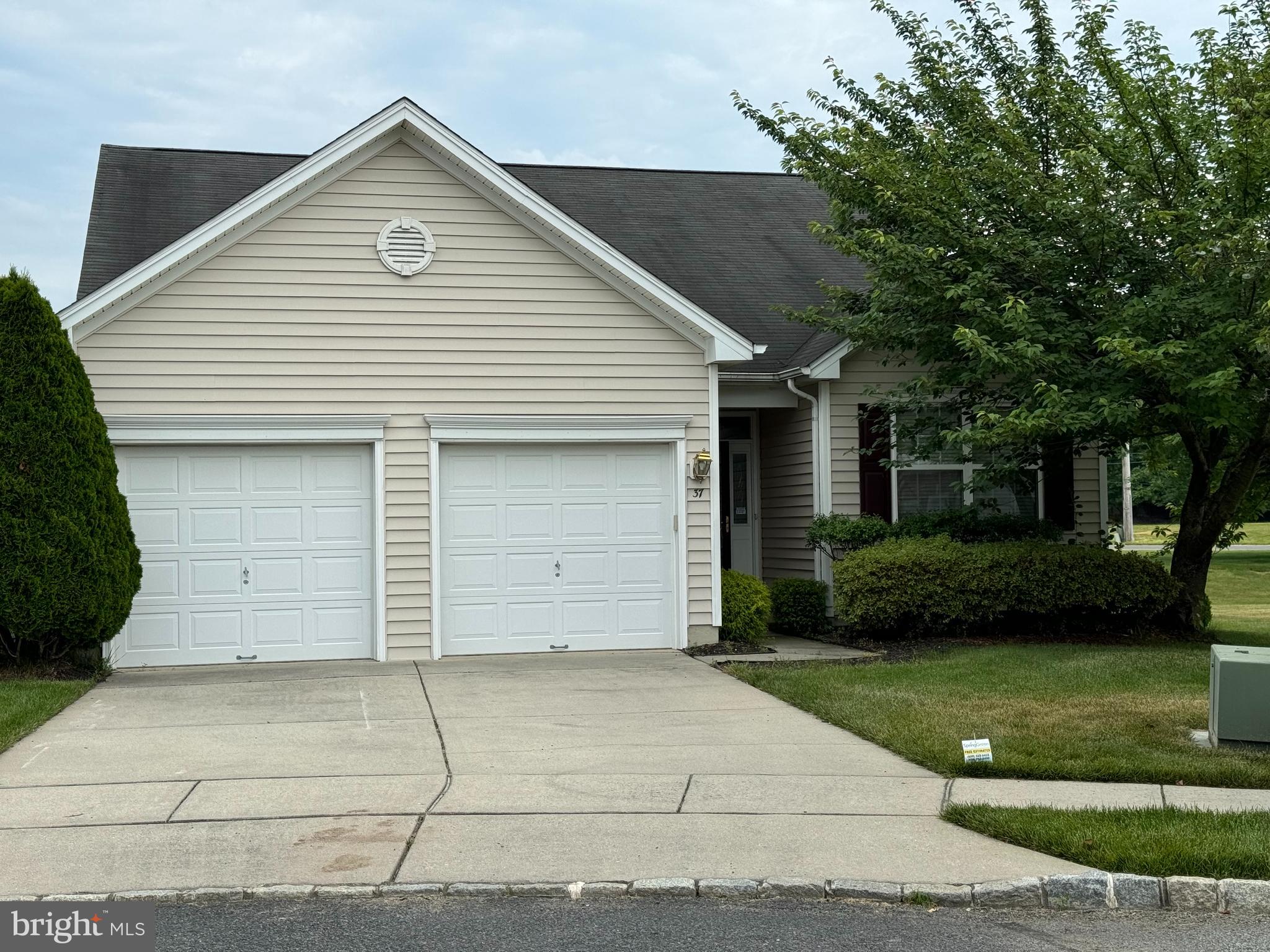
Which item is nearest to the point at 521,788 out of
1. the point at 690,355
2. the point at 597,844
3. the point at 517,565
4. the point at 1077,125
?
the point at 597,844

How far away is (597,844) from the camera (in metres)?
6.41

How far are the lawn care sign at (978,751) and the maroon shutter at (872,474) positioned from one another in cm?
785

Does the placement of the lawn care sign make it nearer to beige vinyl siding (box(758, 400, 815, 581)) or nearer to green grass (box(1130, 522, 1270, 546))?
beige vinyl siding (box(758, 400, 815, 581))

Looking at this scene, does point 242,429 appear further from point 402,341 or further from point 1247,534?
point 1247,534

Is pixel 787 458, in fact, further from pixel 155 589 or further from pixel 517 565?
pixel 155 589

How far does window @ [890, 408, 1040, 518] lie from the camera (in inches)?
598

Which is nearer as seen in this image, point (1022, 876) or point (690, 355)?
point (1022, 876)

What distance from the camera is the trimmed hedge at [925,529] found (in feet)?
48.4

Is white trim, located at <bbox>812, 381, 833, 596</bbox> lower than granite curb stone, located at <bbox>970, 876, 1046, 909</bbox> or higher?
higher

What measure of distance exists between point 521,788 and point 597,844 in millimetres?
1276

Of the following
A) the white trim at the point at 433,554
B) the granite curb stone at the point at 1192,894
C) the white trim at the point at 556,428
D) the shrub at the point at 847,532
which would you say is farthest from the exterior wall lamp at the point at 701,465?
the granite curb stone at the point at 1192,894

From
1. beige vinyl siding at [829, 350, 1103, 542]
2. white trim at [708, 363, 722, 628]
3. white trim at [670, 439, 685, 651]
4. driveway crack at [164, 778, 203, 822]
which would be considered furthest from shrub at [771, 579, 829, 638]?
driveway crack at [164, 778, 203, 822]

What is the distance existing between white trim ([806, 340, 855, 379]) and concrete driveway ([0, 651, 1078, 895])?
480 centimetres

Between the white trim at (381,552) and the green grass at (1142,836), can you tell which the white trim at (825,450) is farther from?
the green grass at (1142,836)
